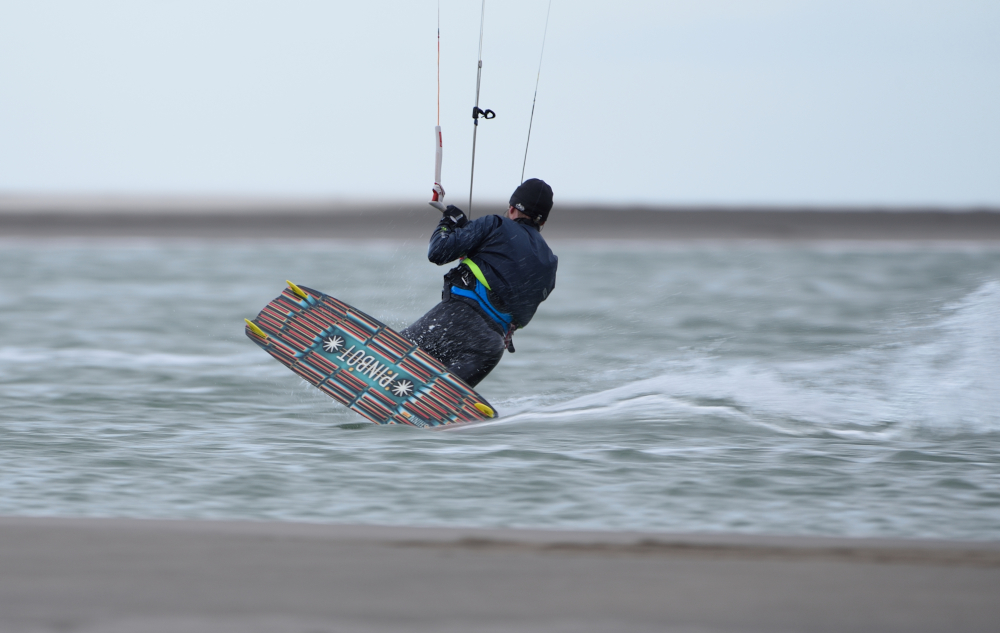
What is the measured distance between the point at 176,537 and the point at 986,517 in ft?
11.7

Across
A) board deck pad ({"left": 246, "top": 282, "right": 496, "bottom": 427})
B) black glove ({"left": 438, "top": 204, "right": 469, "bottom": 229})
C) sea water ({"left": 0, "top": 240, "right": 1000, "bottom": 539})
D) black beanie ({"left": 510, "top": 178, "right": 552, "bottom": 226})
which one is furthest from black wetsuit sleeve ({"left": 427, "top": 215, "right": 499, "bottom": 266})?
sea water ({"left": 0, "top": 240, "right": 1000, "bottom": 539})

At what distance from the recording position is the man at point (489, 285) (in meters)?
7.63

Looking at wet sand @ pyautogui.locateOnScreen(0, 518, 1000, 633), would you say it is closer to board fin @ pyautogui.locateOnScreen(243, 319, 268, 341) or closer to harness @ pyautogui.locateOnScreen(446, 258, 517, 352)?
harness @ pyautogui.locateOnScreen(446, 258, 517, 352)

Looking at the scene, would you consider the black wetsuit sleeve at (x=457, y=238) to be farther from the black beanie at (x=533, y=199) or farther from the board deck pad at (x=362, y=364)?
the board deck pad at (x=362, y=364)

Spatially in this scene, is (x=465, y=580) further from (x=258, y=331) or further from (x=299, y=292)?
(x=299, y=292)

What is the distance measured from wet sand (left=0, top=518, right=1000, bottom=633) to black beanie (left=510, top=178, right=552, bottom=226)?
3527 mm

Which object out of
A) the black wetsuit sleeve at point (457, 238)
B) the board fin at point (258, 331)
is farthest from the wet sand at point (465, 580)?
the board fin at point (258, 331)

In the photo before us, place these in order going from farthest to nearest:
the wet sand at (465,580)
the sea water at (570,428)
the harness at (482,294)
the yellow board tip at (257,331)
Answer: the yellow board tip at (257,331), the harness at (482,294), the sea water at (570,428), the wet sand at (465,580)

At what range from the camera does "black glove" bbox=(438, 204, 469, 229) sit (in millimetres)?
7410

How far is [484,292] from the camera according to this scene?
7723mm

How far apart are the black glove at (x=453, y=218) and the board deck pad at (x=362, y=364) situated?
0.93 meters

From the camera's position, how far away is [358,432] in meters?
7.40

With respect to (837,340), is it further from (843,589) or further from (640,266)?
(640,266)

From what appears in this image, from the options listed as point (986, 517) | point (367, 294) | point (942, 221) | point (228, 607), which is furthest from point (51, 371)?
point (942, 221)
